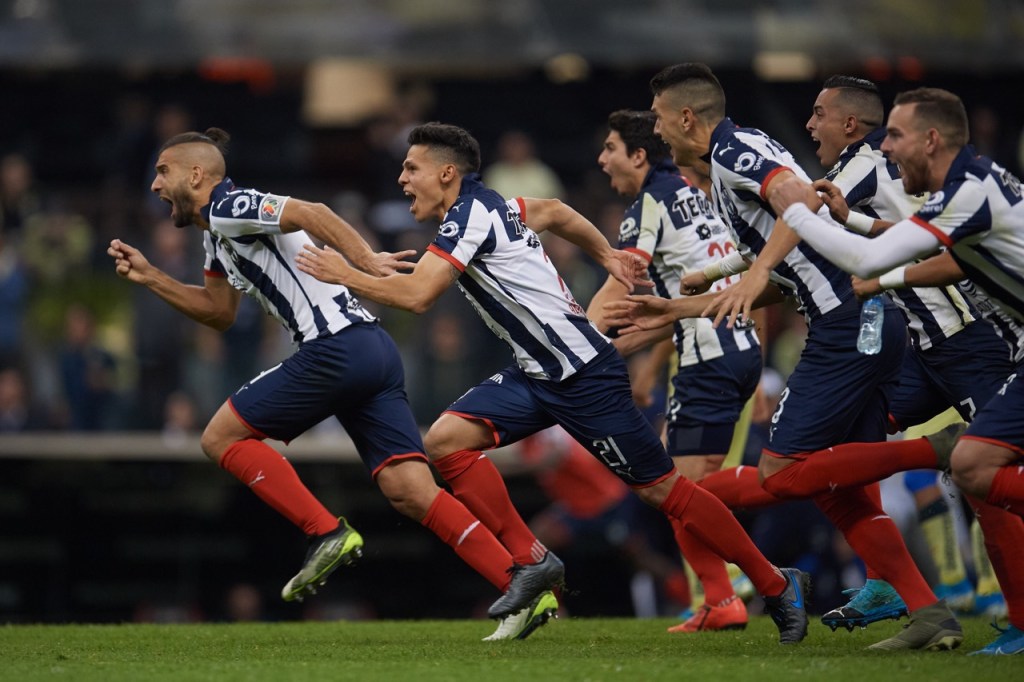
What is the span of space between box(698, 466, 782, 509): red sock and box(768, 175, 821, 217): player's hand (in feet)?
5.27

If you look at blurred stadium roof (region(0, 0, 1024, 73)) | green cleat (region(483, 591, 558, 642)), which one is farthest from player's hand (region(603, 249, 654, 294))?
blurred stadium roof (region(0, 0, 1024, 73))

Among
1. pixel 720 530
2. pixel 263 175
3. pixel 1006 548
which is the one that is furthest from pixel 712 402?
pixel 263 175

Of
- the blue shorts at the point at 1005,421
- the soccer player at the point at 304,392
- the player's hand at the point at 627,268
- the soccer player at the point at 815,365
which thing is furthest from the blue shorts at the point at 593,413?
the blue shorts at the point at 1005,421

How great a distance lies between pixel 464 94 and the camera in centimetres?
1902

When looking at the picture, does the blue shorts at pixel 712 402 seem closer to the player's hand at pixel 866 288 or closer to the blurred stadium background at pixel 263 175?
the player's hand at pixel 866 288

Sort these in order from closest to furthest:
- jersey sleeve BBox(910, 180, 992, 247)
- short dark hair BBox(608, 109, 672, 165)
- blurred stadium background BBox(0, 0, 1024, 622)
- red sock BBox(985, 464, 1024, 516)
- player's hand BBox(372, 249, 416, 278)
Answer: jersey sleeve BBox(910, 180, 992, 247)
red sock BBox(985, 464, 1024, 516)
player's hand BBox(372, 249, 416, 278)
short dark hair BBox(608, 109, 672, 165)
blurred stadium background BBox(0, 0, 1024, 622)

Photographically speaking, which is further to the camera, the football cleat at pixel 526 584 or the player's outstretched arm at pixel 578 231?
the player's outstretched arm at pixel 578 231

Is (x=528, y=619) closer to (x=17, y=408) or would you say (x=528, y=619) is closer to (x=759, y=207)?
(x=759, y=207)

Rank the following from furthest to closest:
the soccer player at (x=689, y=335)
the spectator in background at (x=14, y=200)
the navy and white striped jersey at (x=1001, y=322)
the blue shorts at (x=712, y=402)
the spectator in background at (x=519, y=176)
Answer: the spectator in background at (x=14, y=200) < the spectator in background at (x=519, y=176) < the blue shorts at (x=712, y=402) < the soccer player at (x=689, y=335) < the navy and white striped jersey at (x=1001, y=322)

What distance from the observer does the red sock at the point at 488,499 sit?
8078mm

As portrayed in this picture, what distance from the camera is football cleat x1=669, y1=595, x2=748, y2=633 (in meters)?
8.80

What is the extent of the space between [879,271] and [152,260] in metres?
10.4

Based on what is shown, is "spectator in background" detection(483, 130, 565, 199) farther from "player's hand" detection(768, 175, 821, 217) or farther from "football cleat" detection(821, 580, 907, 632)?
A: "player's hand" detection(768, 175, 821, 217)

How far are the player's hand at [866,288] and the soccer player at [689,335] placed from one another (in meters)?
1.95
